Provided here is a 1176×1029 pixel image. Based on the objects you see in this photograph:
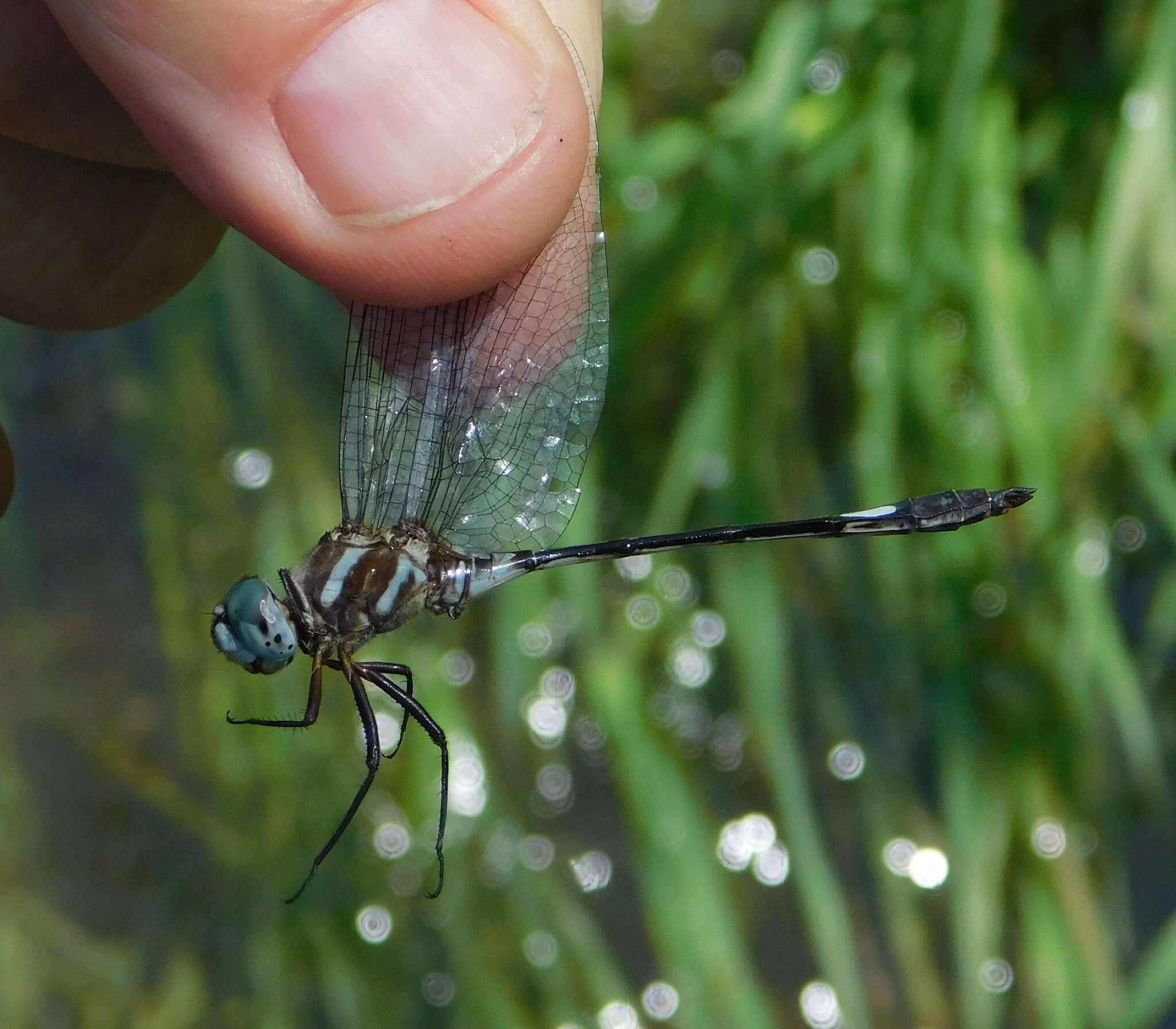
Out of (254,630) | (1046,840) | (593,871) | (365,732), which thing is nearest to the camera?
(254,630)

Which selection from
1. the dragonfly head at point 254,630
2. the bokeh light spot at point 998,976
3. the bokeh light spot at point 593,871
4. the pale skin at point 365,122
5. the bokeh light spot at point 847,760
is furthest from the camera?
the bokeh light spot at point 593,871

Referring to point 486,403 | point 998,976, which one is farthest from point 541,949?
point 486,403

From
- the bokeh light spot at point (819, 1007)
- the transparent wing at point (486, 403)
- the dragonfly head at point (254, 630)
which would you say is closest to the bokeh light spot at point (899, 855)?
the bokeh light spot at point (819, 1007)

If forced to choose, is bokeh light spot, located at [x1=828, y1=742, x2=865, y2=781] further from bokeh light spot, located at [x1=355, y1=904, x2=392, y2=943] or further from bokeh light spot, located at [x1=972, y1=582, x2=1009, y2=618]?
bokeh light spot, located at [x1=355, y1=904, x2=392, y2=943]

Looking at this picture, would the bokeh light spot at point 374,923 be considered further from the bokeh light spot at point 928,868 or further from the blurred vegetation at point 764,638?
the bokeh light spot at point 928,868

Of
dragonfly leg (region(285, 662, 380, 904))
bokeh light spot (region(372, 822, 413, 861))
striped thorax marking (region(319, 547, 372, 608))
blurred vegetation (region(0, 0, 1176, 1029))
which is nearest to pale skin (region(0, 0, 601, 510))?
striped thorax marking (region(319, 547, 372, 608))

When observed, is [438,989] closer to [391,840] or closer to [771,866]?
[391,840]
